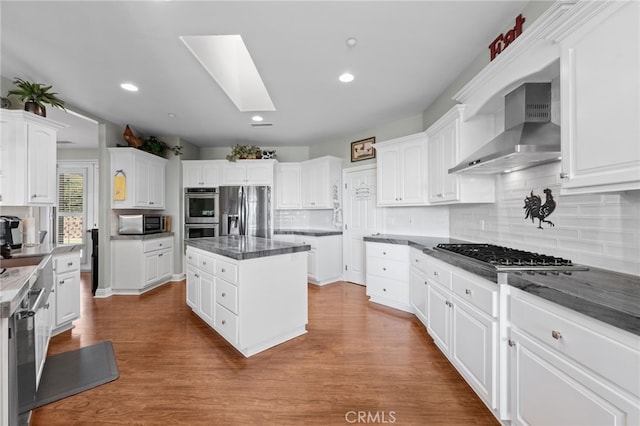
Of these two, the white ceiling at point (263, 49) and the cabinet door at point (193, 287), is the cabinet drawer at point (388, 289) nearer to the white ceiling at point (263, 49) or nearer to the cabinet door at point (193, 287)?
the cabinet door at point (193, 287)

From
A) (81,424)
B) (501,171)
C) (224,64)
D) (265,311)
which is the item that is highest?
(224,64)

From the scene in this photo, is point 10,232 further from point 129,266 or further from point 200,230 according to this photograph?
point 200,230

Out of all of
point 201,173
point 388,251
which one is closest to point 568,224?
point 388,251

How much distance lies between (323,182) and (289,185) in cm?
82

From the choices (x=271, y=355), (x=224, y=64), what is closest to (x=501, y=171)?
(x=271, y=355)

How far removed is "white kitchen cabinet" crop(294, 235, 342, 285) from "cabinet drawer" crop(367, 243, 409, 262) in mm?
1187

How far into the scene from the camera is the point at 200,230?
5.18 metres

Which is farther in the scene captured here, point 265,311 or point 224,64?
point 224,64

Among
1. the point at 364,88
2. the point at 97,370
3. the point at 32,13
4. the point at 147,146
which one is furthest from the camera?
the point at 147,146

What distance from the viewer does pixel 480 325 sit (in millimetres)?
1676

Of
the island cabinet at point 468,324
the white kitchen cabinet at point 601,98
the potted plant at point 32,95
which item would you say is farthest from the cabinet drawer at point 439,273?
the potted plant at point 32,95

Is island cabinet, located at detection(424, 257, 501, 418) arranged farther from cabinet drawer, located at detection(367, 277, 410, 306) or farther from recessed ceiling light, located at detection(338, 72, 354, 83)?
recessed ceiling light, located at detection(338, 72, 354, 83)

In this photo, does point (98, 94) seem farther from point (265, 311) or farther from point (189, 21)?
point (265, 311)

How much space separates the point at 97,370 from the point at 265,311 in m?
1.38
